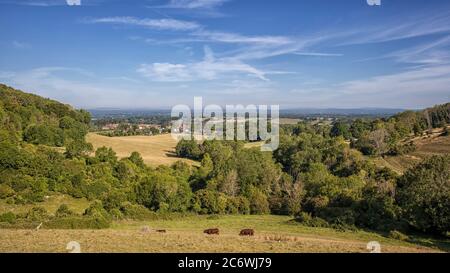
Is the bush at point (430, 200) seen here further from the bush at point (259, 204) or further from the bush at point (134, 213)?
the bush at point (134, 213)

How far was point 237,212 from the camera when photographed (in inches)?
1644

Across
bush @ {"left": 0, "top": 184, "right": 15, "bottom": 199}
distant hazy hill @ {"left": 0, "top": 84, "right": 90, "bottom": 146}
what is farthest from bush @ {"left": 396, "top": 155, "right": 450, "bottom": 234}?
distant hazy hill @ {"left": 0, "top": 84, "right": 90, "bottom": 146}

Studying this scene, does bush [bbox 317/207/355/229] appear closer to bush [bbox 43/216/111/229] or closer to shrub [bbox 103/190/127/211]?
bush [bbox 43/216/111/229]

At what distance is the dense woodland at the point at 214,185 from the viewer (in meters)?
30.9

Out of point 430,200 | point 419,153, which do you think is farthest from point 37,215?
point 419,153

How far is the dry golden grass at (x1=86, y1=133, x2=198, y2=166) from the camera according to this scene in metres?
67.1

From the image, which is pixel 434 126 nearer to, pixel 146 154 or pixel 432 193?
pixel 146 154

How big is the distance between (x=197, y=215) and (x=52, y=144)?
107 feet

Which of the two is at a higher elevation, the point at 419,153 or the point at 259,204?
the point at 419,153

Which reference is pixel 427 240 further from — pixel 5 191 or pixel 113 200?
pixel 5 191

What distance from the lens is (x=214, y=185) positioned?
→ 158 feet

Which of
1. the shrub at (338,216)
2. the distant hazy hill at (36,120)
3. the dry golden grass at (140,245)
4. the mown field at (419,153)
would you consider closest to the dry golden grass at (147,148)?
the distant hazy hill at (36,120)

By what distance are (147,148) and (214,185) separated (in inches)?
1352
